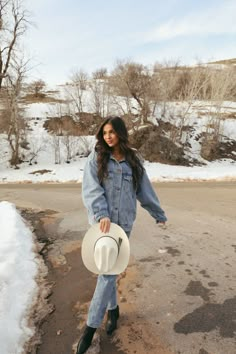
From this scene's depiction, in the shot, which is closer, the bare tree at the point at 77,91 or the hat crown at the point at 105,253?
the hat crown at the point at 105,253

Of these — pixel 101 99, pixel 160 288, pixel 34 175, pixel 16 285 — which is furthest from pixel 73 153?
pixel 160 288

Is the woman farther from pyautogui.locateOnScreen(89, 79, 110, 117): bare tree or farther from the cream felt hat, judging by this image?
pyautogui.locateOnScreen(89, 79, 110, 117): bare tree

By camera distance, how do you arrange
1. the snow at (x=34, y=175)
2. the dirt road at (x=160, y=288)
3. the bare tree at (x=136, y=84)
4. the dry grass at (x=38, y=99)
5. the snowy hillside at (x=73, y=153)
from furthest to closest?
the dry grass at (x=38, y=99) < the bare tree at (x=136, y=84) < the snowy hillside at (x=73, y=153) < the snow at (x=34, y=175) < the dirt road at (x=160, y=288)

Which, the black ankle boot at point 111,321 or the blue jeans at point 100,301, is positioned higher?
the blue jeans at point 100,301

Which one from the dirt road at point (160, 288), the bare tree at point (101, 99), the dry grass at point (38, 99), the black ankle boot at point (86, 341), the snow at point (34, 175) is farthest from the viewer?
the dry grass at point (38, 99)

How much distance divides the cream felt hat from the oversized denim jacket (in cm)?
11

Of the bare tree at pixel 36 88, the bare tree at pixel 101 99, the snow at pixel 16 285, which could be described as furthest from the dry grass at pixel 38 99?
the snow at pixel 16 285

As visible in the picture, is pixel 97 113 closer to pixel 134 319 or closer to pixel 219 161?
pixel 219 161

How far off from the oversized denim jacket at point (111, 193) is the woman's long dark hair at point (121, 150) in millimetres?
39

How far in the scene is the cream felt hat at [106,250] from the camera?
2.65 m

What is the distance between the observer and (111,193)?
9.03 ft

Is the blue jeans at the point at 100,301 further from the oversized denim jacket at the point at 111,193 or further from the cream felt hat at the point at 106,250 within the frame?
the oversized denim jacket at the point at 111,193

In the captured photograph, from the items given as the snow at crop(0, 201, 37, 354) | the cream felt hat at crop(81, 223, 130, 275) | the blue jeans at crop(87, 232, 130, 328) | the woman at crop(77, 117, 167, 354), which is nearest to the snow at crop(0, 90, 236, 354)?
the snow at crop(0, 201, 37, 354)

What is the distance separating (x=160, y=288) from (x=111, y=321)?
1014 millimetres
